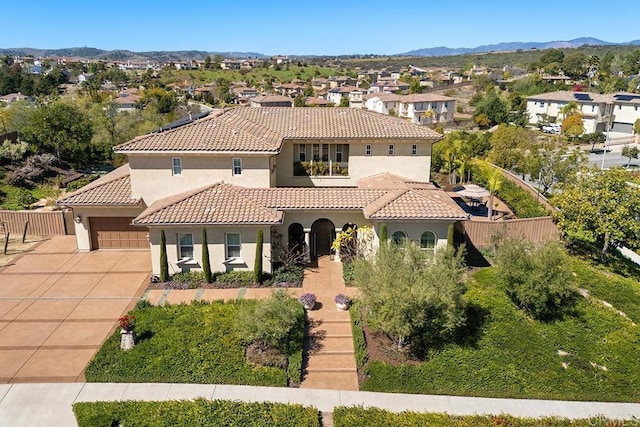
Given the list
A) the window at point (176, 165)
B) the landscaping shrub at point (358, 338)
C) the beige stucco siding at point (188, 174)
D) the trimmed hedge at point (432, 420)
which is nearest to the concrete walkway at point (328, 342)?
the landscaping shrub at point (358, 338)

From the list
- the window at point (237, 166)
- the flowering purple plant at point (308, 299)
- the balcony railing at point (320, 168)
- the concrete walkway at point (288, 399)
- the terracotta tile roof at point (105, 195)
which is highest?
the window at point (237, 166)

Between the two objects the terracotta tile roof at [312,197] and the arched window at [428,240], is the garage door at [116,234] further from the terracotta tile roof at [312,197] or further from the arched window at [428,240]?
the arched window at [428,240]

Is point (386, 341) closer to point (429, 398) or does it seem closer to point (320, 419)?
point (429, 398)

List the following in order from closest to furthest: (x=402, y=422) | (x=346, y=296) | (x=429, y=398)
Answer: (x=402, y=422), (x=429, y=398), (x=346, y=296)

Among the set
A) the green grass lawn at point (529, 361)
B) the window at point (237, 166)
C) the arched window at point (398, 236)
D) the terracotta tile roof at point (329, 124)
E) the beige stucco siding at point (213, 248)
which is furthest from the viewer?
the terracotta tile roof at point (329, 124)

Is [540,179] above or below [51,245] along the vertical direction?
above

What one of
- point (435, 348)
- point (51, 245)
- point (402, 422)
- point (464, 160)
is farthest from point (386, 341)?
point (464, 160)
